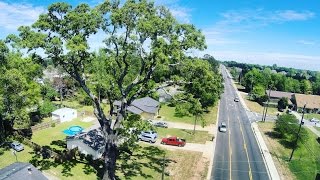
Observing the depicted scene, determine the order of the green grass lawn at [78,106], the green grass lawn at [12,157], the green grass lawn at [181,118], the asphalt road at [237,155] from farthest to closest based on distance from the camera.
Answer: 1. the green grass lawn at [78,106]
2. the green grass lawn at [181,118]
3. the asphalt road at [237,155]
4. the green grass lawn at [12,157]

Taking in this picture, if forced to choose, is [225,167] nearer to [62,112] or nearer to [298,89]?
[62,112]

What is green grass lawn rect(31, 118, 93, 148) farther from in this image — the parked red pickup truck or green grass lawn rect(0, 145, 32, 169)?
the parked red pickup truck

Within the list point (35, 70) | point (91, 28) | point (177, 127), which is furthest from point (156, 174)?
point (35, 70)

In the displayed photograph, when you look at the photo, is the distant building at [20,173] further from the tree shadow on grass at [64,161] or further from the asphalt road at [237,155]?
the asphalt road at [237,155]

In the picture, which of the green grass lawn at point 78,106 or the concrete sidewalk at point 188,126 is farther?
the green grass lawn at point 78,106

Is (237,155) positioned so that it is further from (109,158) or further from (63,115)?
(63,115)

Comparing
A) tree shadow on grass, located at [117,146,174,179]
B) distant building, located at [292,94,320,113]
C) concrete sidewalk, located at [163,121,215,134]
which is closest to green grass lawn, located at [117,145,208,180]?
tree shadow on grass, located at [117,146,174,179]

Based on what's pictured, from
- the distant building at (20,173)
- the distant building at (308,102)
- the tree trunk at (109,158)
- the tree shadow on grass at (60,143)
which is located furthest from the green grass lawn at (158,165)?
the distant building at (308,102)
